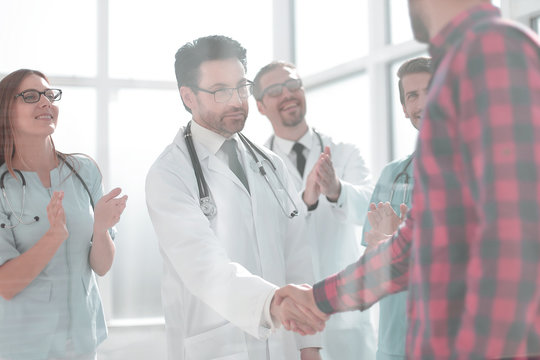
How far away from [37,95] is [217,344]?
0.75 meters

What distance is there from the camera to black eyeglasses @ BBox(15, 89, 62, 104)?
1.19 m

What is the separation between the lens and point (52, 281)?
47.8 inches

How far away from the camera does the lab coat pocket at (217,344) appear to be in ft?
4.22

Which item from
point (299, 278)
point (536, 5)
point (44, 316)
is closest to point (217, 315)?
point (299, 278)

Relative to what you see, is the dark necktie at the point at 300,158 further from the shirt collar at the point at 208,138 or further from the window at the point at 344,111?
the shirt collar at the point at 208,138

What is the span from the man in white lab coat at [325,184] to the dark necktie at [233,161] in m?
0.16

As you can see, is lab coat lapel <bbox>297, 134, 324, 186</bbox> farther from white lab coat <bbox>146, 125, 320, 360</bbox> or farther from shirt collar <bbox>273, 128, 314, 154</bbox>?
white lab coat <bbox>146, 125, 320, 360</bbox>

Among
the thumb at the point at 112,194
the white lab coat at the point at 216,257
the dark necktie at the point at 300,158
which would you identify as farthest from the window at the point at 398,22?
the thumb at the point at 112,194

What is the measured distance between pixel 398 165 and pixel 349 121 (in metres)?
0.28

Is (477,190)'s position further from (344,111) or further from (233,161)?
(344,111)

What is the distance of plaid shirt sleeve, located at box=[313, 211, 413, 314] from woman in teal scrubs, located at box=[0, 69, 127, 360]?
1.86ft

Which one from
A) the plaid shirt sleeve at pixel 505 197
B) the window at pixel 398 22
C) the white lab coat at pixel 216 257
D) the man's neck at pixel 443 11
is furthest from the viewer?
the window at pixel 398 22

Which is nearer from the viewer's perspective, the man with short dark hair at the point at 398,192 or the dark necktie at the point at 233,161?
the man with short dark hair at the point at 398,192

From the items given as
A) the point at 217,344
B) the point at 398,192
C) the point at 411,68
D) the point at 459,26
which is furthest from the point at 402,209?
the point at 459,26
